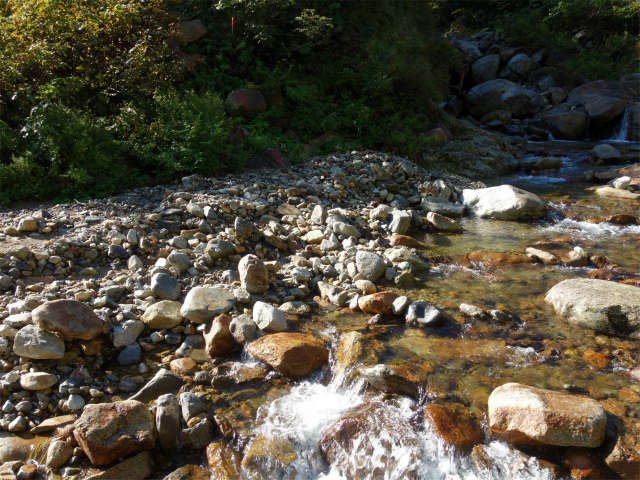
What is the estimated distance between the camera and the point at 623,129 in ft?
47.2

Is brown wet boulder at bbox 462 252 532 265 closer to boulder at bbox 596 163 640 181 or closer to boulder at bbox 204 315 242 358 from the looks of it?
boulder at bbox 204 315 242 358

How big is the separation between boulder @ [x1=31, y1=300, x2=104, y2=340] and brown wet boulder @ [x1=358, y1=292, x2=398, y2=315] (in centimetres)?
255

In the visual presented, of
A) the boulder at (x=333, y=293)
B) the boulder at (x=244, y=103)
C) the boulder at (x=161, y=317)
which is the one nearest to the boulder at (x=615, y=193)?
the boulder at (x=333, y=293)

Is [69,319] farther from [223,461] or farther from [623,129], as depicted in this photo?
[623,129]

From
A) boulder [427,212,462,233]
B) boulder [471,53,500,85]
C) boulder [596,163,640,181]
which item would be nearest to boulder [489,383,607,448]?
boulder [427,212,462,233]

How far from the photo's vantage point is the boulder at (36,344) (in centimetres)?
346

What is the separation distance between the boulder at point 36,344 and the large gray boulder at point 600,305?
189 inches

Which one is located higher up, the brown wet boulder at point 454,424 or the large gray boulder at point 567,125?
the large gray boulder at point 567,125

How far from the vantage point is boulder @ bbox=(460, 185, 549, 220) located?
756 centimetres

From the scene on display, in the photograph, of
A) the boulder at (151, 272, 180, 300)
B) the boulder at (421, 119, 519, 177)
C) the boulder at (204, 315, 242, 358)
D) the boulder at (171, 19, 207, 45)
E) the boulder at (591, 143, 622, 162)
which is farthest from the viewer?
the boulder at (591, 143, 622, 162)

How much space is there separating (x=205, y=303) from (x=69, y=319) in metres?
1.21

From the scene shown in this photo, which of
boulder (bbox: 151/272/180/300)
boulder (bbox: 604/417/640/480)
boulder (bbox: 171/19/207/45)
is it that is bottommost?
boulder (bbox: 604/417/640/480)

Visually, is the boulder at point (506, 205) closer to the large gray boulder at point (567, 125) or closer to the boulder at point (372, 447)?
the boulder at point (372, 447)

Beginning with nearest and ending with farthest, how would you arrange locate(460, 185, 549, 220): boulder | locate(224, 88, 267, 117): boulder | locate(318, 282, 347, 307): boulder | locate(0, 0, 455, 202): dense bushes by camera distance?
locate(318, 282, 347, 307): boulder, locate(0, 0, 455, 202): dense bushes, locate(460, 185, 549, 220): boulder, locate(224, 88, 267, 117): boulder
